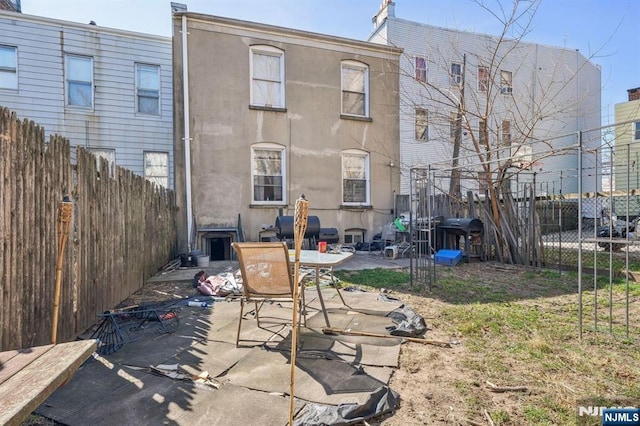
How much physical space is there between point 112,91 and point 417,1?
9665mm

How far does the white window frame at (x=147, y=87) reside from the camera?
1145 cm

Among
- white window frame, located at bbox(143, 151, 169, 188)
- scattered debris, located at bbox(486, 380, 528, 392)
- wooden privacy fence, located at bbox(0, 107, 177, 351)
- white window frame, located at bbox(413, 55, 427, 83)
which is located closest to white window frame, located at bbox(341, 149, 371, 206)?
white window frame, located at bbox(413, 55, 427, 83)

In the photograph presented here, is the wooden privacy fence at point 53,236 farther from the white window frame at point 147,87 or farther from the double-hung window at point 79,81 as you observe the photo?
the double-hung window at point 79,81

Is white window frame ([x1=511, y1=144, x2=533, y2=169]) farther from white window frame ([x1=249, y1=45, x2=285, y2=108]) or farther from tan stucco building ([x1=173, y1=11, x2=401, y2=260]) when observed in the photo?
white window frame ([x1=249, y1=45, x2=285, y2=108])

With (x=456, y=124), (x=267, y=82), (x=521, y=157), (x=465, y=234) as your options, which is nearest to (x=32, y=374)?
(x=521, y=157)

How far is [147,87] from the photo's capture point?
11539mm

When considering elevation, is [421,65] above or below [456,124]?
above

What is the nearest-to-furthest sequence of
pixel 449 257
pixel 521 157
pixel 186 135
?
pixel 521 157
pixel 449 257
pixel 186 135

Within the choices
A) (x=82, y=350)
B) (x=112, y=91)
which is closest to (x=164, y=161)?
(x=112, y=91)

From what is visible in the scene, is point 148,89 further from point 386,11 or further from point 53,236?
point 53,236

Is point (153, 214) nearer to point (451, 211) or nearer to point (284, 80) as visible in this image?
point (284, 80)

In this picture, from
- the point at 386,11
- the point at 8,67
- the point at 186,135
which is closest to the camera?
the point at 186,135

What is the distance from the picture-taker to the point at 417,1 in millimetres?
11273

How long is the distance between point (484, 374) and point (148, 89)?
39.6 feet
